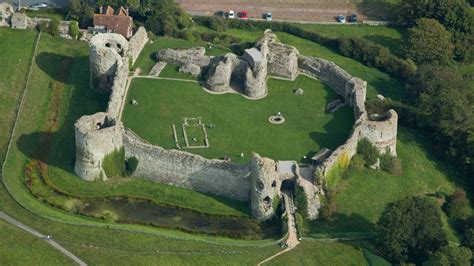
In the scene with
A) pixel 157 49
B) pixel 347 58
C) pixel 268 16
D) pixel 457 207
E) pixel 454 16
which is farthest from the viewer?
pixel 268 16

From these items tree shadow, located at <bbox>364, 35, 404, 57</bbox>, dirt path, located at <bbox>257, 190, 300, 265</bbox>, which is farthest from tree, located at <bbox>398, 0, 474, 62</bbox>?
dirt path, located at <bbox>257, 190, 300, 265</bbox>

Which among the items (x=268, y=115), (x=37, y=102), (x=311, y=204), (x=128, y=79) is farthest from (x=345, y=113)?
(x=37, y=102)

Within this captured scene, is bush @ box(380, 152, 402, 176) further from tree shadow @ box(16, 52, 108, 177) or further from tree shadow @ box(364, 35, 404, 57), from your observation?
tree shadow @ box(16, 52, 108, 177)

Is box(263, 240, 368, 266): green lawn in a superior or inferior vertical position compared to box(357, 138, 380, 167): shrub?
inferior

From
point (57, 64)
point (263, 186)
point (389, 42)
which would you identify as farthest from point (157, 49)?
point (389, 42)

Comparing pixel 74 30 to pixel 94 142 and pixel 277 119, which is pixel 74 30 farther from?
pixel 277 119

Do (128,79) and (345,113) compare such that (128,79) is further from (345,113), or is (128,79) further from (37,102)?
(345,113)
